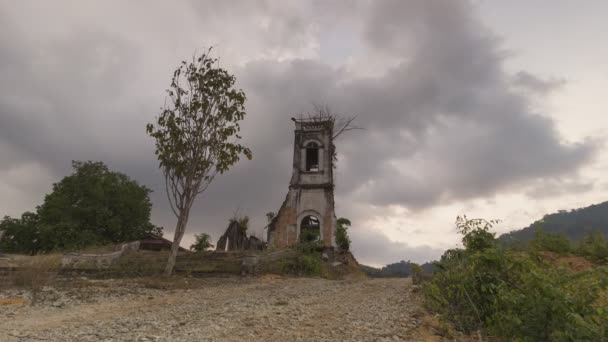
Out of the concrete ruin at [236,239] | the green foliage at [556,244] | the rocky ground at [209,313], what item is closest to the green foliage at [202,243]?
the concrete ruin at [236,239]

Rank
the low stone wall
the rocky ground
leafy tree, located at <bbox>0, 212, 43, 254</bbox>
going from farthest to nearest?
leafy tree, located at <bbox>0, 212, 43, 254</bbox> → the low stone wall → the rocky ground

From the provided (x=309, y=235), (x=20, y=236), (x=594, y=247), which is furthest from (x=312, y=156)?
(x=20, y=236)

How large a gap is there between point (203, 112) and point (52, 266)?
28.7 ft

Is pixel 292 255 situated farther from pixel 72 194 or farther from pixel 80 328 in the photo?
pixel 72 194

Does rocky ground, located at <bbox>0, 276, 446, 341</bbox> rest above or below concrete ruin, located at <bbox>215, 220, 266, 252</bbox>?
below

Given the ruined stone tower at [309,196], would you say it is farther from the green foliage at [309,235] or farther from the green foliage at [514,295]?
the green foliage at [514,295]

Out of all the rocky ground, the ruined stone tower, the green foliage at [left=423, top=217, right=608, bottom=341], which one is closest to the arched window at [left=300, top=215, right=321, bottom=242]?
the ruined stone tower

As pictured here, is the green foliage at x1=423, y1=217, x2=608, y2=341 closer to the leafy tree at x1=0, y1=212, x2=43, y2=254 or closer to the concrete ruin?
the concrete ruin

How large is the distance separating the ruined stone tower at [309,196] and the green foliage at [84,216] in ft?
52.2

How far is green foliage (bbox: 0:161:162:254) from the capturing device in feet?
96.3

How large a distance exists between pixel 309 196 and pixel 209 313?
53.8 feet

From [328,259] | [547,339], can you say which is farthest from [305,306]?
[328,259]

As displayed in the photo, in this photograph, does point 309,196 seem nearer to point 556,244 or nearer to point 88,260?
point 88,260

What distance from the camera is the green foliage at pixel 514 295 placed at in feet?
16.0
